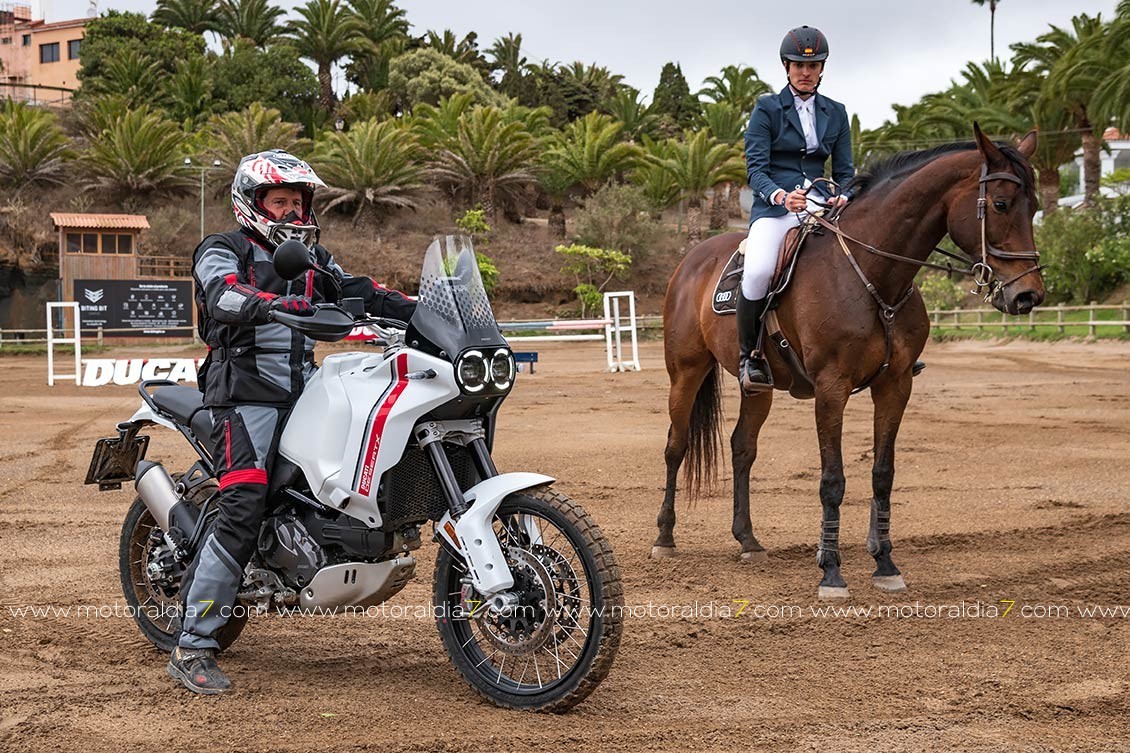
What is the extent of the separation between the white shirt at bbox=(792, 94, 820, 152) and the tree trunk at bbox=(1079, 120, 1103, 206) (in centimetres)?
3743

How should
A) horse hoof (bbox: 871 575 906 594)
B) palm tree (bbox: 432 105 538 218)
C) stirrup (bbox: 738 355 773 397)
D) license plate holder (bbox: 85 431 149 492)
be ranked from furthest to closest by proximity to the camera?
palm tree (bbox: 432 105 538 218)
stirrup (bbox: 738 355 773 397)
horse hoof (bbox: 871 575 906 594)
license plate holder (bbox: 85 431 149 492)

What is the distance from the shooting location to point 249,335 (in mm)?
4797

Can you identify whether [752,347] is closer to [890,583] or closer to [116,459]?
[890,583]

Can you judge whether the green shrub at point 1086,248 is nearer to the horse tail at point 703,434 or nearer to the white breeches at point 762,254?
the horse tail at point 703,434

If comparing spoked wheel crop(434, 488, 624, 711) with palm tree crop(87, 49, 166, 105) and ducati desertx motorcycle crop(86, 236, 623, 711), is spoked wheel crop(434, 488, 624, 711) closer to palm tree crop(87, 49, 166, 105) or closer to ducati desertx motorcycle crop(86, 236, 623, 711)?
ducati desertx motorcycle crop(86, 236, 623, 711)

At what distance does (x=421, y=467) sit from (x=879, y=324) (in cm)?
329

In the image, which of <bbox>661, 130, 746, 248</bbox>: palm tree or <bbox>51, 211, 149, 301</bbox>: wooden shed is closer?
<bbox>51, 211, 149, 301</bbox>: wooden shed

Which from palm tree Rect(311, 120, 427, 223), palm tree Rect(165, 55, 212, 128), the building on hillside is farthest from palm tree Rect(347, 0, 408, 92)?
palm tree Rect(311, 120, 427, 223)

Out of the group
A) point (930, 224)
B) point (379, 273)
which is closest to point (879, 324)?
point (930, 224)

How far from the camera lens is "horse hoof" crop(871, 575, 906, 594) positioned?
6.41m

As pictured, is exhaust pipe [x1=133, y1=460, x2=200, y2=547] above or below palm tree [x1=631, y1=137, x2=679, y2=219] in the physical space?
below

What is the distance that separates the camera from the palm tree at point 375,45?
79500mm

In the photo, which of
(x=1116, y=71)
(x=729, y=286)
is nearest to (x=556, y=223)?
(x=1116, y=71)

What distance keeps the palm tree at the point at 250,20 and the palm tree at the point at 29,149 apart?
26014mm
